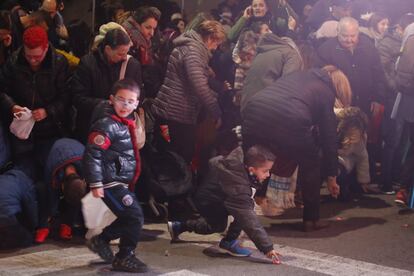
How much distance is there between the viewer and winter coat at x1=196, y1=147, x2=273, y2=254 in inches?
231

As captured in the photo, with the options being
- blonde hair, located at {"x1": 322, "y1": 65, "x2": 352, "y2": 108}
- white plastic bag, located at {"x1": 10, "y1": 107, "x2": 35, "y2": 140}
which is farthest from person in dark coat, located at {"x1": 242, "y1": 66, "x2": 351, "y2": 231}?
white plastic bag, located at {"x1": 10, "y1": 107, "x2": 35, "y2": 140}

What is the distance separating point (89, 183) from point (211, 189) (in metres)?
1.30

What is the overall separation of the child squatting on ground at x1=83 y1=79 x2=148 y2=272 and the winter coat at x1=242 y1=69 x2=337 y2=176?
65.3 inches

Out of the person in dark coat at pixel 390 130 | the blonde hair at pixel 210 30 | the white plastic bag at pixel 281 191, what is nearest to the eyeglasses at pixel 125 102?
the blonde hair at pixel 210 30

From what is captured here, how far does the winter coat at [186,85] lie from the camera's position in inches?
293

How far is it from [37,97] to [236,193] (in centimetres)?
212

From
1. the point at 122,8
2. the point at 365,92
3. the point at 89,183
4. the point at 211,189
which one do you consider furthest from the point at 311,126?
the point at 122,8

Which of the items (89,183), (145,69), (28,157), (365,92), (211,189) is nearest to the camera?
(89,183)

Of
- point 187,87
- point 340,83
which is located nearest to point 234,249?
point 187,87

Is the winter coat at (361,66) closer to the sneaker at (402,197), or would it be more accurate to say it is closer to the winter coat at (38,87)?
the sneaker at (402,197)

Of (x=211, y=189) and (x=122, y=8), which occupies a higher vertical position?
(x=122, y=8)

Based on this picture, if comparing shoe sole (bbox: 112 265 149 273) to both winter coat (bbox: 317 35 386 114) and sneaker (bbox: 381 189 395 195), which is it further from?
sneaker (bbox: 381 189 395 195)

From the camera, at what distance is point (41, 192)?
6.63m

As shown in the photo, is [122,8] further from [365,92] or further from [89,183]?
[89,183]
